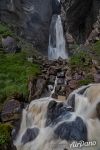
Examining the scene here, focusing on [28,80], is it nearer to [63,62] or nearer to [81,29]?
[63,62]

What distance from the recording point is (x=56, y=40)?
3734 cm

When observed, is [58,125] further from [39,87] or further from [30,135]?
[39,87]

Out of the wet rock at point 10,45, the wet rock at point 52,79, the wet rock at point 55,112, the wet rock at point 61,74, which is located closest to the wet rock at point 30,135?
the wet rock at point 55,112

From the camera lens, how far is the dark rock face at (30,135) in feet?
55.1

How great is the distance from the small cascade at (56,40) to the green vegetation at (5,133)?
64.6 ft

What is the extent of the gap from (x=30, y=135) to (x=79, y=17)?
74.0ft

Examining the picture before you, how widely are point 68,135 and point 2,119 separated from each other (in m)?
3.98

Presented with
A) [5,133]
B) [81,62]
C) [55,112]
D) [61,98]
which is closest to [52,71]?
[81,62]

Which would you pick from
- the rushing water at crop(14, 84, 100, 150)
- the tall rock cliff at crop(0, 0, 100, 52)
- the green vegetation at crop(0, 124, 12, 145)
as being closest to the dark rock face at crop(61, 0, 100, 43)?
the tall rock cliff at crop(0, 0, 100, 52)

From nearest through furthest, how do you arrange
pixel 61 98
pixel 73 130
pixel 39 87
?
pixel 73 130, pixel 61 98, pixel 39 87

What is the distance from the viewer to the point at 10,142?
16.3 metres

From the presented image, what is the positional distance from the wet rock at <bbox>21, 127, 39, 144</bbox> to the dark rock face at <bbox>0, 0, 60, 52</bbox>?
58.5 ft

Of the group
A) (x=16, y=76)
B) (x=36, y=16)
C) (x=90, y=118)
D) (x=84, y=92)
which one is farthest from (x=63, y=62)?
(x=36, y=16)

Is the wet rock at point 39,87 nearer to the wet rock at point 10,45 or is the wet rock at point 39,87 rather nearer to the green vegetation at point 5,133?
the green vegetation at point 5,133
